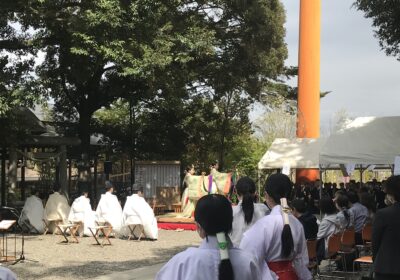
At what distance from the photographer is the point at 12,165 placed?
59.1ft

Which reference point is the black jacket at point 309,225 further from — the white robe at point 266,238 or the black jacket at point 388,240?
the white robe at point 266,238

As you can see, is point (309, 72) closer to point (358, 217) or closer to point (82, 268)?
point (358, 217)

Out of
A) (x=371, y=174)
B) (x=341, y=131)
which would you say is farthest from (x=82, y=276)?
(x=371, y=174)

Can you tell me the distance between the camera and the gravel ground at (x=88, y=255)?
33.7 ft

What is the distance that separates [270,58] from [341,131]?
38.5 feet

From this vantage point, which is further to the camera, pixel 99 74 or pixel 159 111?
pixel 159 111

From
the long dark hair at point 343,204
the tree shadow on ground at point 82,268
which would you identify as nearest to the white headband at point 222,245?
the long dark hair at point 343,204

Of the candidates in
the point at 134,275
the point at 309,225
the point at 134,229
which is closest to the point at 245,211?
the point at 309,225

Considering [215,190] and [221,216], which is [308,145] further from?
[221,216]

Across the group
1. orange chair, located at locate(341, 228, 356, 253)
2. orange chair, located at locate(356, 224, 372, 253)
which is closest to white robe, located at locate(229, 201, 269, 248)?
orange chair, located at locate(341, 228, 356, 253)

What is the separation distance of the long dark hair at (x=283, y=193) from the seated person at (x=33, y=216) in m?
13.9

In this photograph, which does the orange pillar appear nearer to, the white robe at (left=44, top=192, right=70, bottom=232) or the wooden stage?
the wooden stage

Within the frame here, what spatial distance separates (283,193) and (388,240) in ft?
3.43

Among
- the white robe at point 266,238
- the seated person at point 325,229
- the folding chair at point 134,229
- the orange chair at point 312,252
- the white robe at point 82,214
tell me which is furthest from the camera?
the white robe at point 82,214
